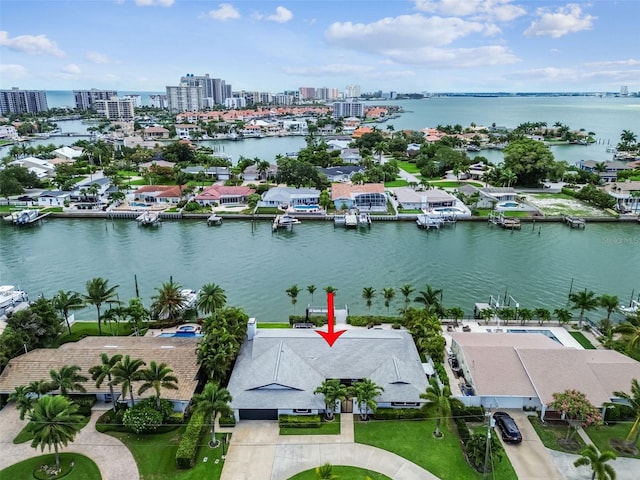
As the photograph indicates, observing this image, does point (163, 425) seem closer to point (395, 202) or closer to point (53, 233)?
point (53, 233)

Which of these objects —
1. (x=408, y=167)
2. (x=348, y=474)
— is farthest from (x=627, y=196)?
(x=348, y=474)

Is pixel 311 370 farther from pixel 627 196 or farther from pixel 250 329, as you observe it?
pixel 627 196

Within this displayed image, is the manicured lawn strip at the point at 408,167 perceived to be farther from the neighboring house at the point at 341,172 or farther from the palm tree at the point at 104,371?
the palm tree at the point at 104,371

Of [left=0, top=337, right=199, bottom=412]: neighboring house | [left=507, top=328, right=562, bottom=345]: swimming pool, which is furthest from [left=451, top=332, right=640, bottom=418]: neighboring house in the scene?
[left=0, top=337, right=199, bottom=412]: neighboring house

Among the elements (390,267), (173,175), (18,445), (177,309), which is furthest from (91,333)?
(173,175)

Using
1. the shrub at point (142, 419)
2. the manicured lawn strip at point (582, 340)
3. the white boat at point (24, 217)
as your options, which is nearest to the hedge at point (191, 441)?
the shrub at point (142, 419)

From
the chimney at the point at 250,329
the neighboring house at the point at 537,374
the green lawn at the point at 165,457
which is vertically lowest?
the green lawn at the point at 165,457
